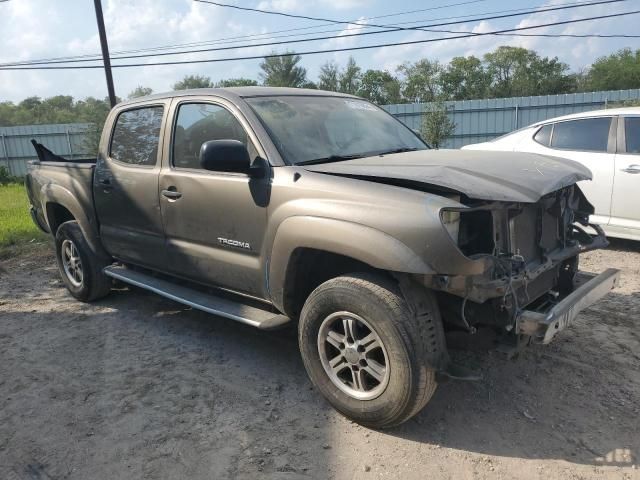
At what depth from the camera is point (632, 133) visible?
6203 mm

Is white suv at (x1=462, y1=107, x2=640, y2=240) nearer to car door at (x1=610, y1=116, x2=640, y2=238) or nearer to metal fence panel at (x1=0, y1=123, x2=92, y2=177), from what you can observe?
car door at (x1=610, y1=116, x2=640, y2=238)

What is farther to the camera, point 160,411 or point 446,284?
point 160,411

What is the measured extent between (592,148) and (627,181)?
0.62m

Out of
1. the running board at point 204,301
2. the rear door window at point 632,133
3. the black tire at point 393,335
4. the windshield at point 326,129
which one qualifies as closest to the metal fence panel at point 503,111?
the rear door window at point 632,133

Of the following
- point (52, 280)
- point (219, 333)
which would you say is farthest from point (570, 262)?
point (52, 280)

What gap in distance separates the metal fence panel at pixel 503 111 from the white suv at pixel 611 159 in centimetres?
1320

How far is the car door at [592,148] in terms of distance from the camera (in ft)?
20.6

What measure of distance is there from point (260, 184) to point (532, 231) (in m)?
1.70

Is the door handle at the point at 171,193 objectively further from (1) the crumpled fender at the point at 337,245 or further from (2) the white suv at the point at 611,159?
(2) the white suv at the point at 611,159

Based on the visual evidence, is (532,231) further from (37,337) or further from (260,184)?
(37,337)

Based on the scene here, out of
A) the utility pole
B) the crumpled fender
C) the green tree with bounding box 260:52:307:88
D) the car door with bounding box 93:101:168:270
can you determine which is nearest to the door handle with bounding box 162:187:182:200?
the car door with bounding box 93:101:168:270

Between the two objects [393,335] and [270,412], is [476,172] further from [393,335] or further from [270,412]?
[270,412]

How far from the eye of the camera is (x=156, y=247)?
434 centimetres

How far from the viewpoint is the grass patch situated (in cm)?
884
